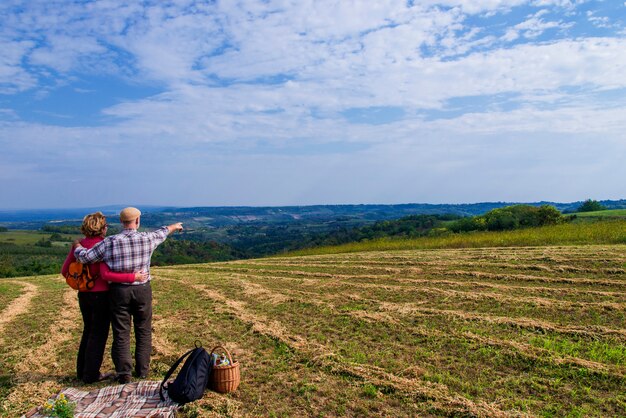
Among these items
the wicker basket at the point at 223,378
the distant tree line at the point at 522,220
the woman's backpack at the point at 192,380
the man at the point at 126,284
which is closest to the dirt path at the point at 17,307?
the man at the point at 126,284

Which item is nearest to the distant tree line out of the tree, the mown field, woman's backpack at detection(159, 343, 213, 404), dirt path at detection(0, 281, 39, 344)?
the mown field

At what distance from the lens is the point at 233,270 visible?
17.3 metres

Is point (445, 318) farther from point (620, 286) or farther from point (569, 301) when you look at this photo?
point (620, 286)

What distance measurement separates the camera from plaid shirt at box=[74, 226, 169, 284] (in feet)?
16.9

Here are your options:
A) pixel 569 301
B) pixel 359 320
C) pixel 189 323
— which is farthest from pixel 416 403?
pixel 569 301

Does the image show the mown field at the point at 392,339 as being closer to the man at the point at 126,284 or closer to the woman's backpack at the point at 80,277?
the man at the point at 126,284

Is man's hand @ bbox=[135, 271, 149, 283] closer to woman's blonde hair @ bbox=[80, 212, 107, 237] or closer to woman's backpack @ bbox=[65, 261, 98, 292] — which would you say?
woman's backpack @ bbox=[65, 261, 98, 292]

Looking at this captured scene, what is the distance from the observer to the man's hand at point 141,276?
5309 mm

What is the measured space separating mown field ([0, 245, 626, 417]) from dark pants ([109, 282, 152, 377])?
1.64ft

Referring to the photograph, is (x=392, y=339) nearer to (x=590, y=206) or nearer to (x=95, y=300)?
(x=95, y=300)

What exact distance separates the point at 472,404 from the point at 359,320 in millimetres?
3661

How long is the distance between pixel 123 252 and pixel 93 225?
554 mm

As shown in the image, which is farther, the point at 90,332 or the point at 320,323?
the point at 320,323

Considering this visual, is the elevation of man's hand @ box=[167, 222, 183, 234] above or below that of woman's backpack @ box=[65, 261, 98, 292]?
above
